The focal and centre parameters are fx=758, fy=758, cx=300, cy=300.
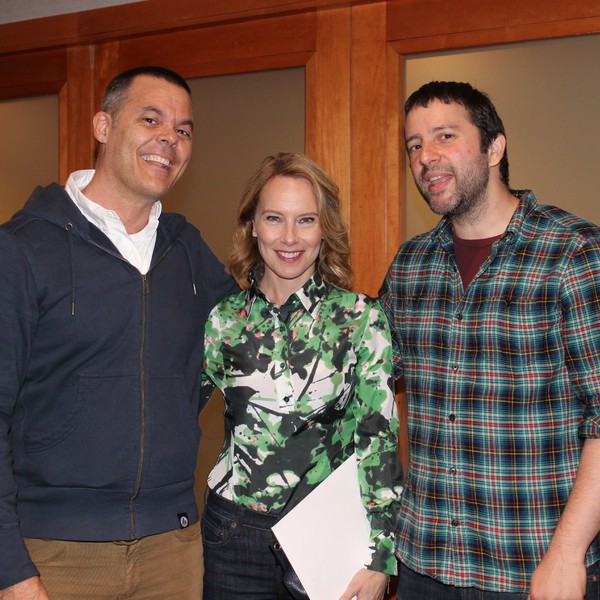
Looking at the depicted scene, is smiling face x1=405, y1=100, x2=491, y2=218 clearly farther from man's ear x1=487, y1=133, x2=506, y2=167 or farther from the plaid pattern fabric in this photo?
the plaid pattern fabric

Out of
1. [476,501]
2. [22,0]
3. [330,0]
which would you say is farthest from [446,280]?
A: [22,0]

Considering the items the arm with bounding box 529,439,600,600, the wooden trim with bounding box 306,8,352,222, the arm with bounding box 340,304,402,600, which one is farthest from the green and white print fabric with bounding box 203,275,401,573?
the wooden trim with bounding box 306,8,352,222

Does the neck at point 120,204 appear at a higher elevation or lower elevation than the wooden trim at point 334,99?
lower

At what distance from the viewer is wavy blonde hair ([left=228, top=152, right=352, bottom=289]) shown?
6.23ft

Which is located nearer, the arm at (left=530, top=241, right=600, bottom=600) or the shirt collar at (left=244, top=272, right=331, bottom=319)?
the arm at (left=530, top=241, right=600, bottom=600)

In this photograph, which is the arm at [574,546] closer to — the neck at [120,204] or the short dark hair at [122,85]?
the neck at [120,204]

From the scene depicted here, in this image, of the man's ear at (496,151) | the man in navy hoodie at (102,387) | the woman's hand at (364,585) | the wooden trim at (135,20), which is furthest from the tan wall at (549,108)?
the woman's hand at (364,585)

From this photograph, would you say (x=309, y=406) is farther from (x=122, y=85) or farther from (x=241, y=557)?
(x=122, y=85)

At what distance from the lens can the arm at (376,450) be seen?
169cm

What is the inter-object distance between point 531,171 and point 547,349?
1101 millimetres

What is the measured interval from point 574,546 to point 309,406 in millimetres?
628

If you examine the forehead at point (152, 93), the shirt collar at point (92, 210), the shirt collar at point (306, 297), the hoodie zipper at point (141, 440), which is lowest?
the hoodie zipper at point (141, 440)

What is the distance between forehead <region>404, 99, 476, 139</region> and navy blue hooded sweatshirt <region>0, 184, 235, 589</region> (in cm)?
73

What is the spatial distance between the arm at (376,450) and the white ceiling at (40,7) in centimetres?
196
